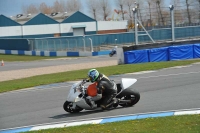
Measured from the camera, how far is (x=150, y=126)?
8586mm

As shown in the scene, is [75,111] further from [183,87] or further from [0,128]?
[183,87]

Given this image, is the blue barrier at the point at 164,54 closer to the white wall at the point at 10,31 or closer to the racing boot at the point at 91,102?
the racing boot at the point at 91,102

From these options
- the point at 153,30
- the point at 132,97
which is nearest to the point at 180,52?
the point at 153,30

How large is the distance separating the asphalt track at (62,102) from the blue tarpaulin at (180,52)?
39.8 feet

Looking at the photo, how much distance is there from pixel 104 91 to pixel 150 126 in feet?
11.6

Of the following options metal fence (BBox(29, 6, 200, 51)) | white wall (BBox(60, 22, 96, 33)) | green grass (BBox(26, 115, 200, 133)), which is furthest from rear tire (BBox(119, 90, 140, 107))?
white wall (BBox(60, 22, 96, 33))

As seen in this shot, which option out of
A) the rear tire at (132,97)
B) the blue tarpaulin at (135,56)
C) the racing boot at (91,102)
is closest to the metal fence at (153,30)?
the blue tarpaulin at (135,56)

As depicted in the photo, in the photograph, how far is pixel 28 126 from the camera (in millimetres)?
10812

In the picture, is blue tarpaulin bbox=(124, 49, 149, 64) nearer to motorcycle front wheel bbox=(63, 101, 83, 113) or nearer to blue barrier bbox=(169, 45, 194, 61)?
blue barrier bbox=(169, 45, 194, 61)

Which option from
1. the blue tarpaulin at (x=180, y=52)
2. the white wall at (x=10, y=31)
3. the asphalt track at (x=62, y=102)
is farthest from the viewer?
the white wall at (x=10, y=31)

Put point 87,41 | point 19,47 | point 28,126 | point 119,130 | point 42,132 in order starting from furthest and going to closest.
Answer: point 19,47 → point 87,41 → point 28,126 → point 42,132 → point 119,130

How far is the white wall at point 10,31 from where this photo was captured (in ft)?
200

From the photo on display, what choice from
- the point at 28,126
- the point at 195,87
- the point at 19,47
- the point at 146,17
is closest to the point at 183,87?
the point at 195,87

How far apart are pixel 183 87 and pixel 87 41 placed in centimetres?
3494
